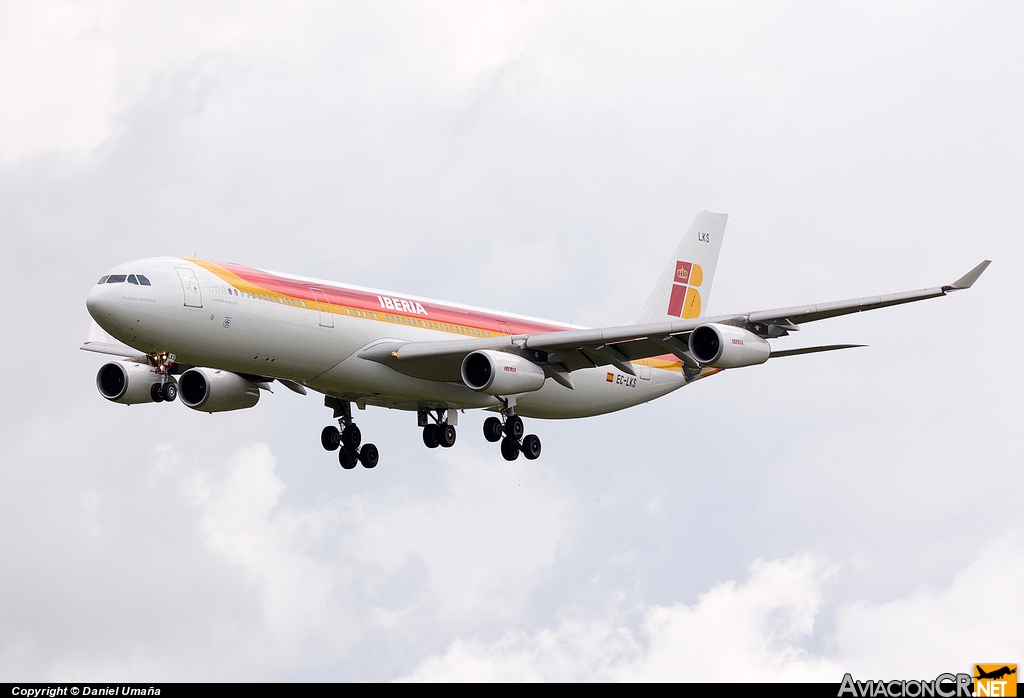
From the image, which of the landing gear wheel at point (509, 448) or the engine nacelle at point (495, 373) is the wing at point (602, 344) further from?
the landing gear wheel at point (509, 448)

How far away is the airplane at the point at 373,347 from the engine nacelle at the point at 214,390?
0.16 ft

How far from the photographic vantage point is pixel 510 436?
48.6 m

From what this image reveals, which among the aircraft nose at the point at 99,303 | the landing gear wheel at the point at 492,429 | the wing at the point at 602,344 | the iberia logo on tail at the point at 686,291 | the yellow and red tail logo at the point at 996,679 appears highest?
the iberia logo on tail at the point at 686,291

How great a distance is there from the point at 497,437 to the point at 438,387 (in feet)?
11.5

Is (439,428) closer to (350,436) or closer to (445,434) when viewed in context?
(445,434)

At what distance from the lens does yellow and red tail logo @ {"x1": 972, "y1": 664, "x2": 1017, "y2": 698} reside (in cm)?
3388

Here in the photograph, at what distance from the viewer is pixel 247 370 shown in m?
42.2

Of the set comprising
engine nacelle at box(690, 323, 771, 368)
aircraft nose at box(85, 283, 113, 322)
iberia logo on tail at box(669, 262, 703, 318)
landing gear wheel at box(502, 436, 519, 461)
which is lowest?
landing gear wheel at box(502, 436, 519, 461)

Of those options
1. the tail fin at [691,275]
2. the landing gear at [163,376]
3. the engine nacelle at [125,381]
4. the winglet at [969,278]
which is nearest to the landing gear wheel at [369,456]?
the engine nacelle at [125,381]

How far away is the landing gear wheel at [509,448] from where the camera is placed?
160ft

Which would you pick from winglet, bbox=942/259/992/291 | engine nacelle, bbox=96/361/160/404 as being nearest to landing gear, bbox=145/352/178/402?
engine nacelle, bbox=96/361/160/404

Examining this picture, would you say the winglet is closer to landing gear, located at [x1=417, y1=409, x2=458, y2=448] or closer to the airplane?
the airplane

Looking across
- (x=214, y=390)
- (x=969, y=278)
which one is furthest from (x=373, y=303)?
(x=969, y=278)

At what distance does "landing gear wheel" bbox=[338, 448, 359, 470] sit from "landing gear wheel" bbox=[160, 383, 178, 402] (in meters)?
11.2
